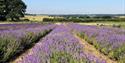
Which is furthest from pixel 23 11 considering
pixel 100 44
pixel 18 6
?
pixel 100 44

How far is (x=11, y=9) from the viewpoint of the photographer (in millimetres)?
74812

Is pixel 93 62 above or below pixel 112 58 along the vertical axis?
above

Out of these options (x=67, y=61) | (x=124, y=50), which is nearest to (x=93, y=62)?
(x=67, y=61)

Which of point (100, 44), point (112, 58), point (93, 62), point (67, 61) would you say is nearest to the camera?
point (93, 62)

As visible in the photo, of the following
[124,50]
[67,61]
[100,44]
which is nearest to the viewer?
[67,61]

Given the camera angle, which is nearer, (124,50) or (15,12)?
(124,50)

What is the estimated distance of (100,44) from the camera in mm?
12797

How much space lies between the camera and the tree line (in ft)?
240

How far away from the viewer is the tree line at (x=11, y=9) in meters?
73.2

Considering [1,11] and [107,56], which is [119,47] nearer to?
[107,56]

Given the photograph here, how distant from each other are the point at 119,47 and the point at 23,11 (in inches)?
2662

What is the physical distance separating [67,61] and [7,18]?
7088 centimetres

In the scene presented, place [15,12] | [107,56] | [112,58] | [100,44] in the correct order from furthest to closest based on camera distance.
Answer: [15,12] → [100,44] → [107,56] → [112,58]

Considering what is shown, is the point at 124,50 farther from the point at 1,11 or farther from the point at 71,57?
the point at 1,11
